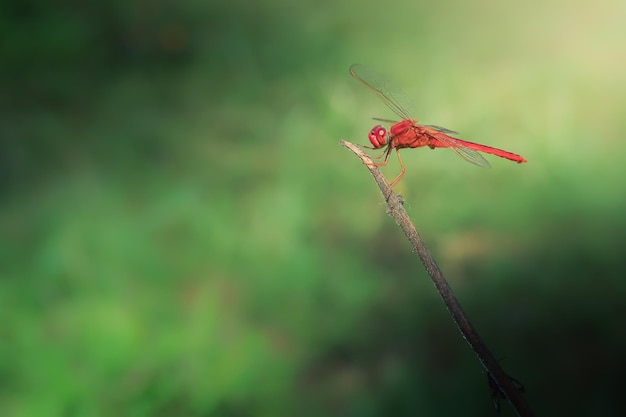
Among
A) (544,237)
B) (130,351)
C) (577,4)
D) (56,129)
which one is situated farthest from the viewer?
(577,4)

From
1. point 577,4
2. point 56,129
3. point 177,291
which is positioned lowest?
point 177,291

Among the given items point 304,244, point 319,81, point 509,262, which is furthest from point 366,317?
point 319,81

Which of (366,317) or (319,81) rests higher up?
(319,81)

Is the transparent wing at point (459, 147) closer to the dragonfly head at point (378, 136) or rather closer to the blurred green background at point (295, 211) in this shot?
the dragonfly head at point (378, 136)

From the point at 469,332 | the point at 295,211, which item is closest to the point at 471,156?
the point at 469,332

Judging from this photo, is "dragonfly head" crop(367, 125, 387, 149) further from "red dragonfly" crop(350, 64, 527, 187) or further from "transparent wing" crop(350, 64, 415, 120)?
"transparent wing" crop(350, 64, 415, 120)

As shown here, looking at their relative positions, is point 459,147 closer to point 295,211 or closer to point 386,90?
point 386,90

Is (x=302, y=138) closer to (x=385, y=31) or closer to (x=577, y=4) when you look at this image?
(x=385, y=31)

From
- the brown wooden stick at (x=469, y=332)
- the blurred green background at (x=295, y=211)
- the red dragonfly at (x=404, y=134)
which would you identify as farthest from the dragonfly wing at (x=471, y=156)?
the blurred green background at (x=295, y=211)
